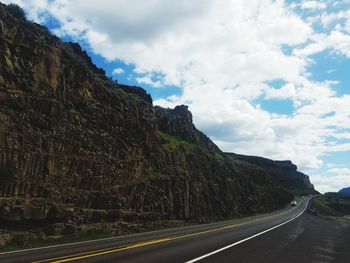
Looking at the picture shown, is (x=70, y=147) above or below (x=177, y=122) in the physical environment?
below

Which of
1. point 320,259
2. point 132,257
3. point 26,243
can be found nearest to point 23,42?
point 26,243

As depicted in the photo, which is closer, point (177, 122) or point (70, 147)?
point (70, 147)

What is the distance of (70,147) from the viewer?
3189cm

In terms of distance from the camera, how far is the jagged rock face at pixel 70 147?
89.9 ft

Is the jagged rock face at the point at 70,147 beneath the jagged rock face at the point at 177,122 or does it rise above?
beneath

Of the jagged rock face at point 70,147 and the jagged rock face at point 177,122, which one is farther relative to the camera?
the jagged rock face at point 177,122

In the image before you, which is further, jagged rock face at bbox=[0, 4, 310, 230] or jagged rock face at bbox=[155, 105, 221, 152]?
jagged rock face at bbox=[155, 105, 221, 152]

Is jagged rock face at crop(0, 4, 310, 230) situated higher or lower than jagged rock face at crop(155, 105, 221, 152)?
lower

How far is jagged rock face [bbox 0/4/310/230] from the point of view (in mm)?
27406

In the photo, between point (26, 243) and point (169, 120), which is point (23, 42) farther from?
point (169, 120)

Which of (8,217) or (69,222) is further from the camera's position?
(69,222)

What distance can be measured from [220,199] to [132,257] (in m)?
47.3

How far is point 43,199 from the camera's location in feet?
89.2

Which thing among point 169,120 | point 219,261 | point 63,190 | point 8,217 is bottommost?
point 219,261
